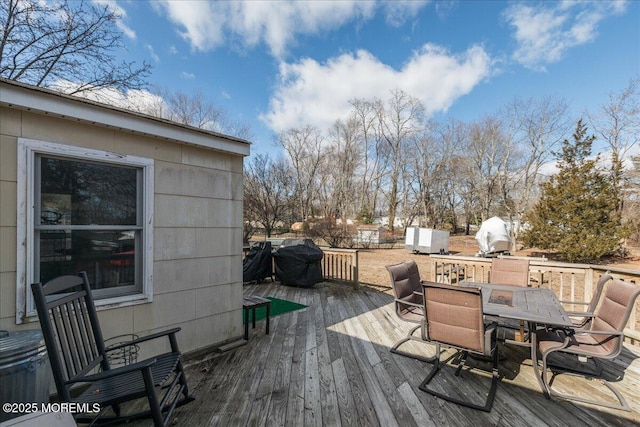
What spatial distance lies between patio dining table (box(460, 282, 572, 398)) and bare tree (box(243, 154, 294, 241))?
1088cm

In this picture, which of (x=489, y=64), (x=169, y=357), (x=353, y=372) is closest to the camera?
(x=169, y=357)

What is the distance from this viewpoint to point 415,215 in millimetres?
25516

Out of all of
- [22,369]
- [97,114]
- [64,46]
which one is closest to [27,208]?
[97,114]

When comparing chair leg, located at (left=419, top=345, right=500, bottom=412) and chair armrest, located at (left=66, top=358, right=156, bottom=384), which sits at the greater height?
chair armrest, located at (left=66, top=358, right=156, bottom=384)

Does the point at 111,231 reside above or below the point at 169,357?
above

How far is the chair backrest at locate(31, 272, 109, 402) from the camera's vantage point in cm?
157

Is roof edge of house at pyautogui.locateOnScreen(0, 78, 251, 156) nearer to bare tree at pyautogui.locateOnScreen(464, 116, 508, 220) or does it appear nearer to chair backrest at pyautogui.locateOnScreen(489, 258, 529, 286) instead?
chair backrest at pyautogui.locateOnScreen(489, 258, 529, 286)

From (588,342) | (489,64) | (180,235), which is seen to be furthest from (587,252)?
(180,235)

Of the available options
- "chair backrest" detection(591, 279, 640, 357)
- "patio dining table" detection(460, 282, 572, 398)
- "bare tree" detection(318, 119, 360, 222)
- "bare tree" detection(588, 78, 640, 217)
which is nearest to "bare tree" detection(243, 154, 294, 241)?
"bare tree" detection(318, 119, 360, 222)

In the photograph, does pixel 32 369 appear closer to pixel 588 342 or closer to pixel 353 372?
pixel 353 372

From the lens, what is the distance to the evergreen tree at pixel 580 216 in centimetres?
1228

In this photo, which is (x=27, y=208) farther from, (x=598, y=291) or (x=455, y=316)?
(x=598, y=291)

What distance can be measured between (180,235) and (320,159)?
22.2m

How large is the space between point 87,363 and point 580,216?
56.6 ft
